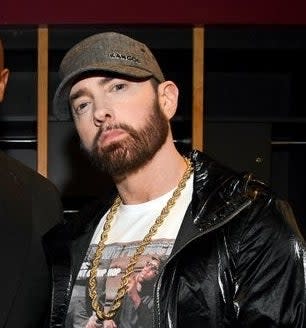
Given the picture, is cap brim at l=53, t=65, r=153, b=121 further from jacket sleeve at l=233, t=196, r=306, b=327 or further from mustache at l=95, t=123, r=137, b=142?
jacket sleeve at l=233, t=196, r=306, b=327

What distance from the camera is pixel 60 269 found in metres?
1.47

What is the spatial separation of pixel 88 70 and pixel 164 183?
0.33m

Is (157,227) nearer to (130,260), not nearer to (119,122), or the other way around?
(130,260)

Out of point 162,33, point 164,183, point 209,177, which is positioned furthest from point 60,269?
point 162,33

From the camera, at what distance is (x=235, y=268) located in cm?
122

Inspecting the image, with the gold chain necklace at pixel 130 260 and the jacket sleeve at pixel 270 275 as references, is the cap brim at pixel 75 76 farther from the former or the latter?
the jacket sleeve at pixel 270 275

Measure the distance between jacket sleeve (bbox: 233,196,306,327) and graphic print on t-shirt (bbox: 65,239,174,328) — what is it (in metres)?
0.18

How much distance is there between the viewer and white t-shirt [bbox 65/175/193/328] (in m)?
1.27

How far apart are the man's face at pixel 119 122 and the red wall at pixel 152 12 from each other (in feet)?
4.37

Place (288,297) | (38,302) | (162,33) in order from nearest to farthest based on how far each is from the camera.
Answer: (288,297), (38,302), (162,33)

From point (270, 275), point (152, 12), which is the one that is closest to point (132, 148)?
point (270, 275)

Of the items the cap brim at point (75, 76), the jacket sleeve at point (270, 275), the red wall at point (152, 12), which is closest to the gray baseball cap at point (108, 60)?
the cap brim at point (75, 76)

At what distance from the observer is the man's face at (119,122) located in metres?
1.40

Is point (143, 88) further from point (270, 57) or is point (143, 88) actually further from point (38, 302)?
point (270, 57)
